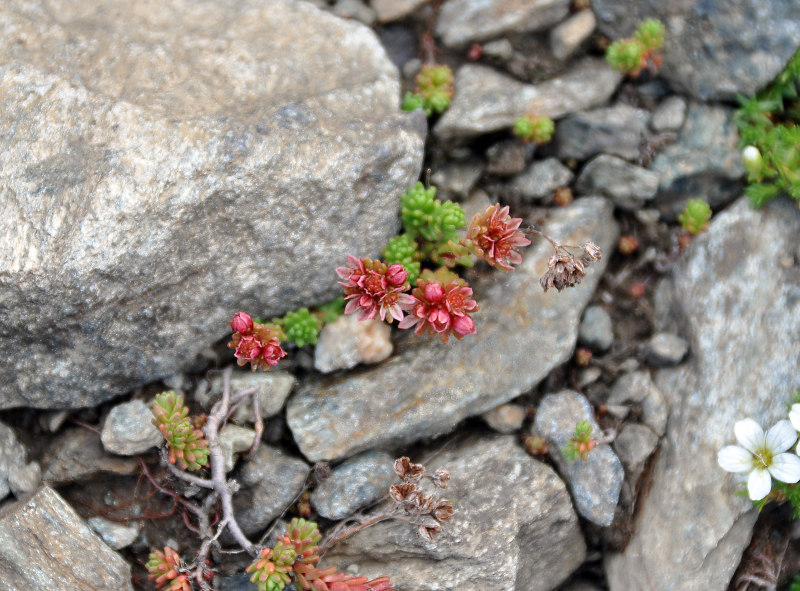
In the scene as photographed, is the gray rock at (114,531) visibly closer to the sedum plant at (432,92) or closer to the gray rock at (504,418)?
the gray rock at (504,418)

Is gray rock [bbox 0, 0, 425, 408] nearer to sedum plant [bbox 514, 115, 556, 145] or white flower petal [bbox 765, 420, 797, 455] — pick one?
sedum plant [bbox 514, 115, 556, 145]

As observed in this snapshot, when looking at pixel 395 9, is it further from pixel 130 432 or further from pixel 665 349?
pixel 130 432

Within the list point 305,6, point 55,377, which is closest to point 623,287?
point 305,6

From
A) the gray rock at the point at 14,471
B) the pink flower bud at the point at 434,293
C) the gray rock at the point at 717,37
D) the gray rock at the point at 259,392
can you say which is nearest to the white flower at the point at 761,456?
Answer: the pink flower bud at the point at 434,293

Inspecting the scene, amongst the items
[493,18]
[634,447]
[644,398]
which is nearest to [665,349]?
[644,398]

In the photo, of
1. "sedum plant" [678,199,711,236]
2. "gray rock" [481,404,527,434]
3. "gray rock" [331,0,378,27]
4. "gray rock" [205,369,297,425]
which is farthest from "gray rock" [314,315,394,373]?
"gray rock" [331,0,378,27]
